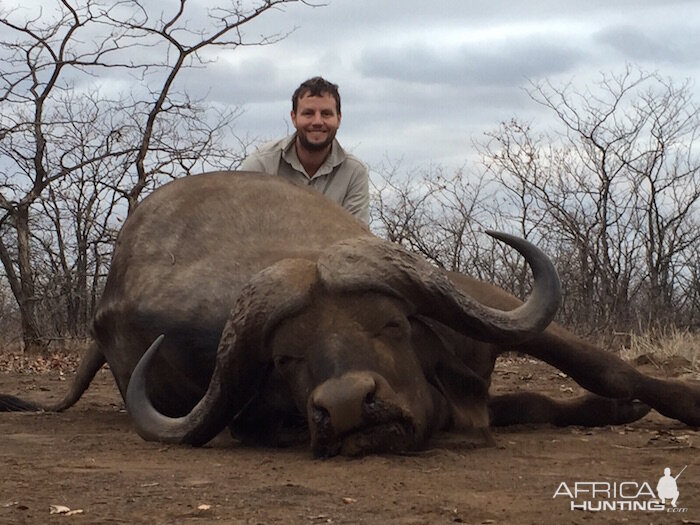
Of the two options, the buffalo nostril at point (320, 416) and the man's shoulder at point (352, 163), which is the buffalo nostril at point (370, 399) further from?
the man's shoulder at point (352, 163)

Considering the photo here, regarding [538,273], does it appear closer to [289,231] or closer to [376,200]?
[289,231]

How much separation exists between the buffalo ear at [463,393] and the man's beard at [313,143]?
275 cm

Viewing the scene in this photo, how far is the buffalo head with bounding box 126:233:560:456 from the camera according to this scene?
4.75 meters

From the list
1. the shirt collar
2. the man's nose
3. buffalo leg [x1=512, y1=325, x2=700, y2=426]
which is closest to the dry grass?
buffalo leg [x1=512, y1=325, x2=700, y2=426]

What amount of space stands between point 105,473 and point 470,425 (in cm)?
166

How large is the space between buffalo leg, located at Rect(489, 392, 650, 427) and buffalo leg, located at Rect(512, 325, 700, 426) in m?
0.28

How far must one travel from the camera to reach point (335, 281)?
4.97m

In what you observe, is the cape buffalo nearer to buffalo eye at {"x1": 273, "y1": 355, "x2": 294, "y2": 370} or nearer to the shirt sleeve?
buffalo eye at {"x1": 273, "y1": 355, "x2": 294, "y2": 370}

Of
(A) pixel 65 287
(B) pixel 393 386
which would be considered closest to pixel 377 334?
(B) pixel 393 386

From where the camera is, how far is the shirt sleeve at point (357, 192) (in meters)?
8.27

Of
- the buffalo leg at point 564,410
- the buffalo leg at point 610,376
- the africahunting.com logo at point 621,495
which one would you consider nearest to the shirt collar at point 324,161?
the buffalo leg at point 564,410

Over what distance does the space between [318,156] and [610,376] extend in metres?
2.83

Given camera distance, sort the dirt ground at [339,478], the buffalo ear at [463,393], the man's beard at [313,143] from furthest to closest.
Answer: the man's beard at [313,143], the buffalo ear at [463,393], the dirt ground at [339,478]

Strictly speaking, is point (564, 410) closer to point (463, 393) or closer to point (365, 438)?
point (463, 393)
